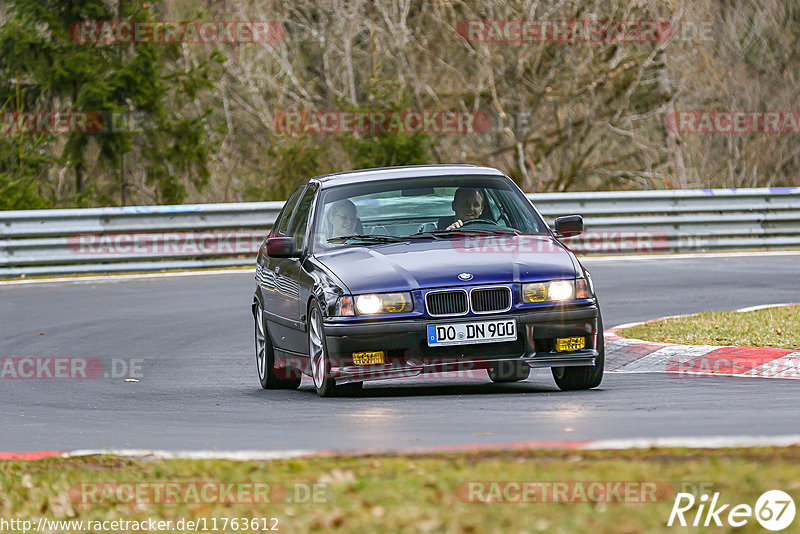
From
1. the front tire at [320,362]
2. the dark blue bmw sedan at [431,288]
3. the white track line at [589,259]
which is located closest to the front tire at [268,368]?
the dark blue bmw sedan at [431,288]

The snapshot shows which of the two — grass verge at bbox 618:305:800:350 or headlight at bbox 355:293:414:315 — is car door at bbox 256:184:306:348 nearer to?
headlight at bbox 355:293:414:315

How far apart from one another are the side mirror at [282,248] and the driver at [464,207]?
104cm

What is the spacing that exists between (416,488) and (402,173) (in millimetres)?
5359

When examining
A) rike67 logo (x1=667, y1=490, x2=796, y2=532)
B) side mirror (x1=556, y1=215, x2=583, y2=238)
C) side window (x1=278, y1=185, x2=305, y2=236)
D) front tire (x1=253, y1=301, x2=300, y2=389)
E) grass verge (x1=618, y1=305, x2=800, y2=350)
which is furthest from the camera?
side window (x1=278, y1=185, x2=305, y2=236)

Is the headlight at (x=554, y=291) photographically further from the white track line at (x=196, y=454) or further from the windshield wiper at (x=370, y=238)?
the white track line at (x=196, y=454)

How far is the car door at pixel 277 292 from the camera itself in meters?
10.4

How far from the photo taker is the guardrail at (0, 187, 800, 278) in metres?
20.7

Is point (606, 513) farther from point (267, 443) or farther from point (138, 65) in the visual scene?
point (138, 65)

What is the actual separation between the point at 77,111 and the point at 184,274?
675cm

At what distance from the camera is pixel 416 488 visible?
545 cm

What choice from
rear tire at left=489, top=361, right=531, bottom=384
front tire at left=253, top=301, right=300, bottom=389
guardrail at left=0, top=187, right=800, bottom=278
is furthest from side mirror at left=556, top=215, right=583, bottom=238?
guardrail at left=0, top=187, right=800, bottom=278

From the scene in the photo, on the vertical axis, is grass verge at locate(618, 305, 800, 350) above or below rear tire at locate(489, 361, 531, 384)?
below

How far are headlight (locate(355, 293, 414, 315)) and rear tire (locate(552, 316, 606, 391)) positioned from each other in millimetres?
1301

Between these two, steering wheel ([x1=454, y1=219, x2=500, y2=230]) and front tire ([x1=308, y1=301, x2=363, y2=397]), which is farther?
steering wheel ([x1=454, y1=219, x2=500, y2=230])
